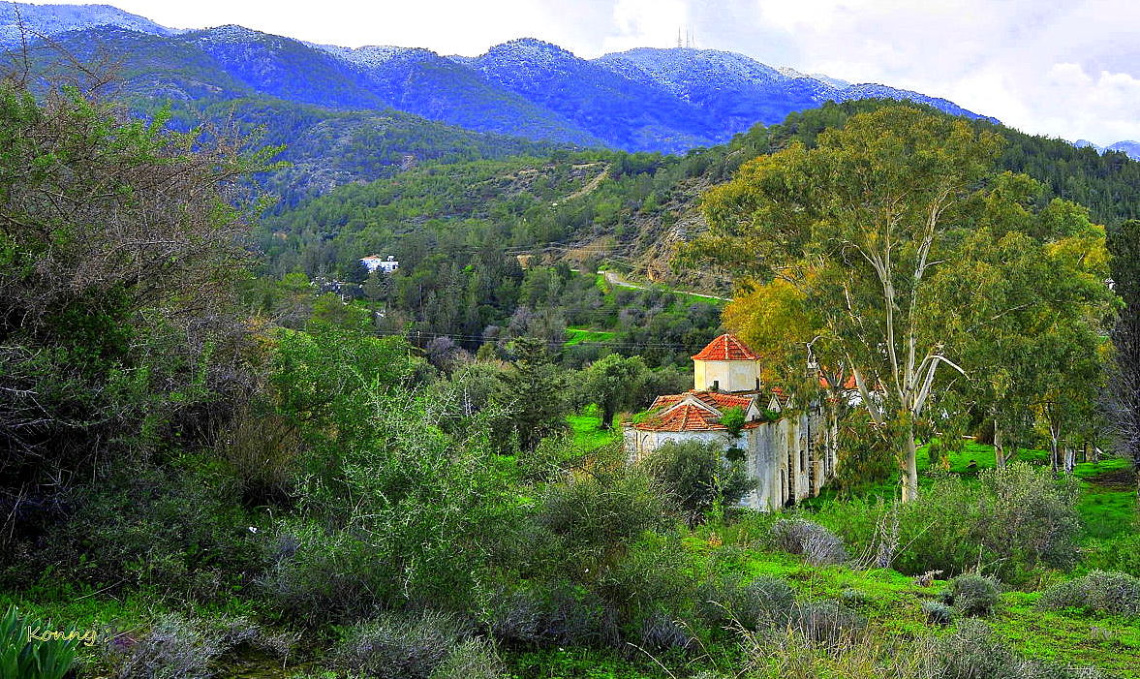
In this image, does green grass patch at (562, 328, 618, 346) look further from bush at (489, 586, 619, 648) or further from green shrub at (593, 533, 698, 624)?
bush at (489, 586, 619, 648)

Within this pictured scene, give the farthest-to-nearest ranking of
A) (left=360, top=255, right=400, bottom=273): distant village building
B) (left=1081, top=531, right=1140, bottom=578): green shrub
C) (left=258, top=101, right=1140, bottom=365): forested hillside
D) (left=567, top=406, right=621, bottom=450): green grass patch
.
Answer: (left=360, top=255, right=400, bottom=273): distant village building → (left=258, top=101, right=1140, bottom=365): forested hillside → (left=567, top=406, right=621, bottom=450): green grass patch → (left=1081, top=531, right=1140, bottom=578): green shrub

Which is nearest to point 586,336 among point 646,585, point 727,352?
point 727,352

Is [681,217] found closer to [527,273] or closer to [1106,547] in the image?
[527,273]

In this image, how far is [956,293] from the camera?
17719 mm

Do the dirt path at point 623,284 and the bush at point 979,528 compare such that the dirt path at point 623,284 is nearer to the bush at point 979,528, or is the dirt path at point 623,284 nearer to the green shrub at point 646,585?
the bush at point 979,528

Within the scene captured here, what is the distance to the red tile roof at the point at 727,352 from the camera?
23.9 meters

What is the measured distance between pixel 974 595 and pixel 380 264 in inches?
2839

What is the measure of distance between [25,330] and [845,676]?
580 cm

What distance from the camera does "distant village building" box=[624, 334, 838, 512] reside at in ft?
66.7

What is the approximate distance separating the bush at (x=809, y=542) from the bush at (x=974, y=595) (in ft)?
5.93

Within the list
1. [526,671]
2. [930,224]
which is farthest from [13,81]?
[930,224]

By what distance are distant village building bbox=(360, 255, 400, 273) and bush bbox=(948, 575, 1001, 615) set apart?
6734 centimetres

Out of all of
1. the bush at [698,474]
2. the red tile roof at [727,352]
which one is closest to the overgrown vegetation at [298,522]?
the bush at [698,474]

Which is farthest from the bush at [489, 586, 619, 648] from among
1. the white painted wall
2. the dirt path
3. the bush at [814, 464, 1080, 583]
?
the dirt path
